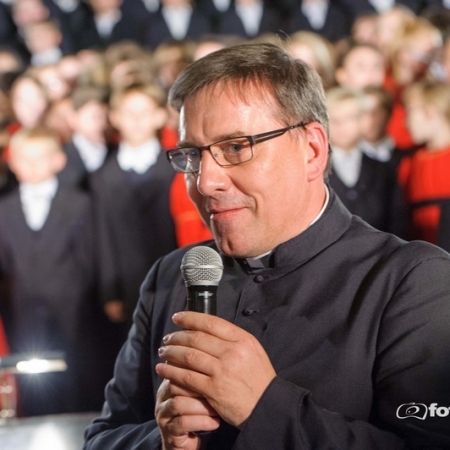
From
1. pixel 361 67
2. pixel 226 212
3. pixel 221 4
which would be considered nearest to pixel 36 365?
pixel 226 212

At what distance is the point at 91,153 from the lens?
5.87 meters

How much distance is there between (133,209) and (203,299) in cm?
354

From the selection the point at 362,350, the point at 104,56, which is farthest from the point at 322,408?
the point at 104,56

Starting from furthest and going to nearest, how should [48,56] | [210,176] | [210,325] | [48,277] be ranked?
[48,56]
[48,277]
[210,176]
[210,325]

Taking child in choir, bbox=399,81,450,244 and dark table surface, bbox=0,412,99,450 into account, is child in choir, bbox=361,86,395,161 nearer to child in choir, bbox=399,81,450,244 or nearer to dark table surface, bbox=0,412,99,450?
child in choir, bbox=399,81,450,244

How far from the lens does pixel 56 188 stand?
5.21 m

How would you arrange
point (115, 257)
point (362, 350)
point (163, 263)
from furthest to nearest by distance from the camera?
point (115, 257)
point (163, 263)
point (362, 350)

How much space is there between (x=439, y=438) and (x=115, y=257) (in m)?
3.68

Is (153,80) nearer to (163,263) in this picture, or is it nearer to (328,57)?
(328,57)

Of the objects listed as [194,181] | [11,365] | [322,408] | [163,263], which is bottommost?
[11,365]

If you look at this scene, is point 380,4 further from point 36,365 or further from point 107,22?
point 36,365

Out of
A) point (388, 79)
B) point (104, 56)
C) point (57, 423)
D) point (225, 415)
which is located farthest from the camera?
point (104, 56)

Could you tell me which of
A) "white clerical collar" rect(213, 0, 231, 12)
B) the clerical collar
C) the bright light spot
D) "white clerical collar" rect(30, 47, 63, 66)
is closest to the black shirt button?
the clerical collar

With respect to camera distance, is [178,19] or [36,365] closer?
[36,365]
